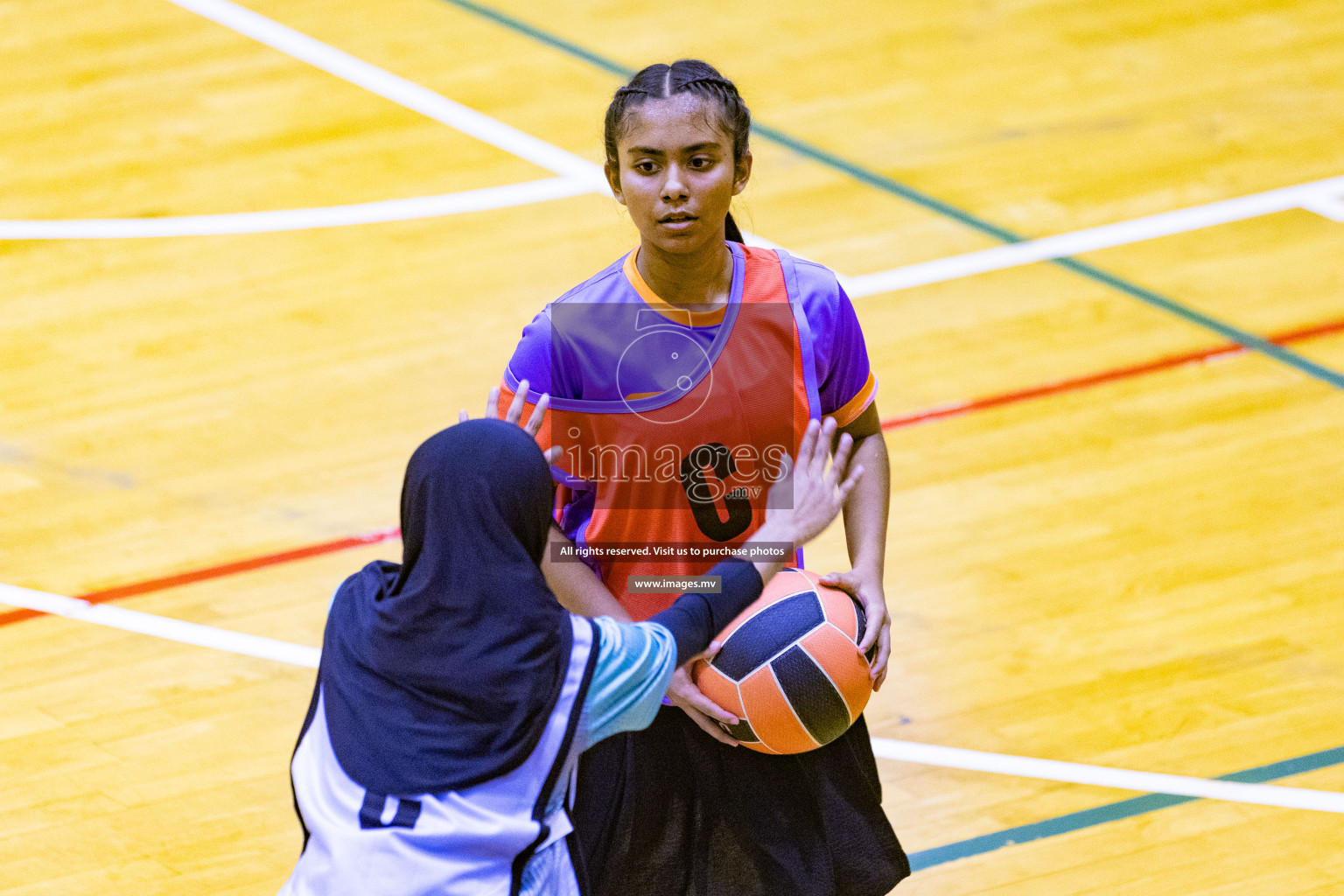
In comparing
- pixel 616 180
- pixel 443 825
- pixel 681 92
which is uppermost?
pixel 681 92

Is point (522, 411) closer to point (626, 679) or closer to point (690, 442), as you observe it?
point (690, 442)

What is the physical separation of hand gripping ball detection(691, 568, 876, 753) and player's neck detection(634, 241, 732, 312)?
459 mm

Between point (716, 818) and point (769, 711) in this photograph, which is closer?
point (769, 711)

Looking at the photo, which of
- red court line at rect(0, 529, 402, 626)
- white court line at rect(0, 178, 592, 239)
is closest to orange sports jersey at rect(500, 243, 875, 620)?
red court line at rect(0, 529, 402, 626)

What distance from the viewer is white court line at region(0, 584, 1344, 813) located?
3715mm

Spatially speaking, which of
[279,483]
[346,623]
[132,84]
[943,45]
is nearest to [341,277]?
[279,483]

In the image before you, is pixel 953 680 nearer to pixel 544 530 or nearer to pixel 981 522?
pixel 981 522

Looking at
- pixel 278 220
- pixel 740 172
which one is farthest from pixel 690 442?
pixel 278 220

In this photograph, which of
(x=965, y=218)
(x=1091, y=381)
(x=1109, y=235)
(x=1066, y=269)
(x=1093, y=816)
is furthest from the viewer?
(x=965, y=218)

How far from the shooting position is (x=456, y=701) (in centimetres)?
216

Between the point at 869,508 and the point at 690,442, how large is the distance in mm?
376

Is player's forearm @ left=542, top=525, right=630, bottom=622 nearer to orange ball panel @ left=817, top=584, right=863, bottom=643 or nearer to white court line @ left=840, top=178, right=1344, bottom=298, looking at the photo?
orange ball panel @ left=817, top=584, right=863, bottom=643

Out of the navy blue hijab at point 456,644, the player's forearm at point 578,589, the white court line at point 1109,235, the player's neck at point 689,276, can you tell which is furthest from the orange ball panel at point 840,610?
the white court line at point 1109,235

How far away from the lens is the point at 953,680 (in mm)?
4121
